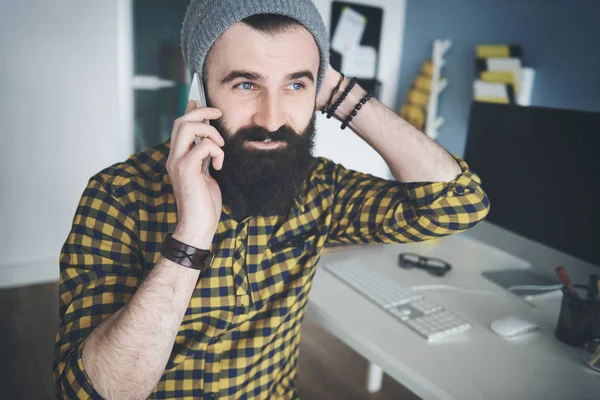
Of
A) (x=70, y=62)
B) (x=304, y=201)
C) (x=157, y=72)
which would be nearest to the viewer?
(x=304, y=201)

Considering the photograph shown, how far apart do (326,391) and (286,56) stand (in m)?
1.40

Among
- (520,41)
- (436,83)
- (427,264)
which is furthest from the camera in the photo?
(436,83)

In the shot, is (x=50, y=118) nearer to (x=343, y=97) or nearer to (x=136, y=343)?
(x=343, y=97)

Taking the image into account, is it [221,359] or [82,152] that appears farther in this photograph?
[82,152]

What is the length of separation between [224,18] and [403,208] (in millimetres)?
548

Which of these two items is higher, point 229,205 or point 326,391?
point 229,205

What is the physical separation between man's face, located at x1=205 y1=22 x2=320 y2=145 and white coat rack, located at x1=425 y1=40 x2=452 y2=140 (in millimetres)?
2083

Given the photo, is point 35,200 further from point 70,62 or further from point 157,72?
A: point 157,72

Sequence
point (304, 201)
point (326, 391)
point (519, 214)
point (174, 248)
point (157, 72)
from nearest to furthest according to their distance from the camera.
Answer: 1. point (174, 248)
2. point (304, 201)
3. point (519, 214)
4. point (326, 391)
5. point (157, 72)

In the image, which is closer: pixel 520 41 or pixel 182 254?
pixel 182 254

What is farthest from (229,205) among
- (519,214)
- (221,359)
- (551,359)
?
(519,214)

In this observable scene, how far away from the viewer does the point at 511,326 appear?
107 cm

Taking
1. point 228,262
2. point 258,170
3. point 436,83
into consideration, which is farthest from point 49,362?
point 436,83

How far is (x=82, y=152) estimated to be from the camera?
8.47 feet
